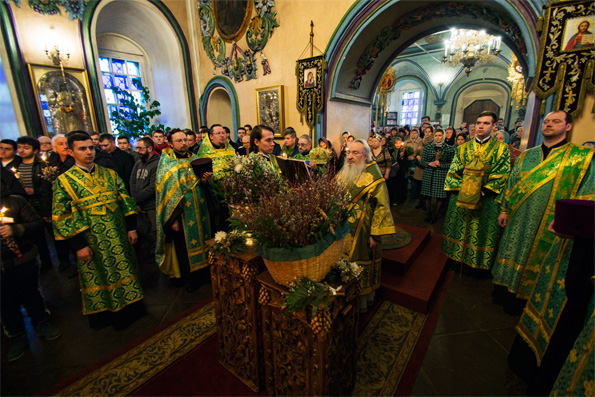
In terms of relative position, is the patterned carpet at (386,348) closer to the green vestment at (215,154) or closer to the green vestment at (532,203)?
the green vestment at (532,203)

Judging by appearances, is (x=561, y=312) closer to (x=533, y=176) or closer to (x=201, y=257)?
(x=533, y=176)

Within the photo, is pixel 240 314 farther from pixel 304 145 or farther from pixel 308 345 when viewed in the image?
pixel 304 145

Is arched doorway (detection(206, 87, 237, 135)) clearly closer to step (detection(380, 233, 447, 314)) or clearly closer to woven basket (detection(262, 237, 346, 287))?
step (detection(380, 233, 447, 314))

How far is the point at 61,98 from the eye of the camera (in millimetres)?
8219

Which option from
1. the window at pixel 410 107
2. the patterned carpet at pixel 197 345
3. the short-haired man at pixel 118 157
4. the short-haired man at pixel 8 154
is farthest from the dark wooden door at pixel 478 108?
the short-haired man at pixel 8 154

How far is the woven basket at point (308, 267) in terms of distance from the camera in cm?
150

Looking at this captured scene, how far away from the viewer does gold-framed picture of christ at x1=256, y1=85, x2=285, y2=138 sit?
26.7 ft

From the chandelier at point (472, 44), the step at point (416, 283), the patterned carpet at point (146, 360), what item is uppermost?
the chandelier at point (472, 44)

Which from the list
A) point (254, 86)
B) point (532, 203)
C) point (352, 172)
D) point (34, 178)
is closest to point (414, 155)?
point (532, 203)

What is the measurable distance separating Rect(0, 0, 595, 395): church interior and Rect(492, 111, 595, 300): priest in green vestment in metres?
0.54

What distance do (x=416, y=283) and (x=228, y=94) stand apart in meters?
9.65

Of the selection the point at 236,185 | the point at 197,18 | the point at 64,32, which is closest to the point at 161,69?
the point at 197,18

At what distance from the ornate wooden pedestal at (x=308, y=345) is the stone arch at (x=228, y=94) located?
906 centimetres

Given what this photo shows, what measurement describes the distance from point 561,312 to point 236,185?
2.47 metres
